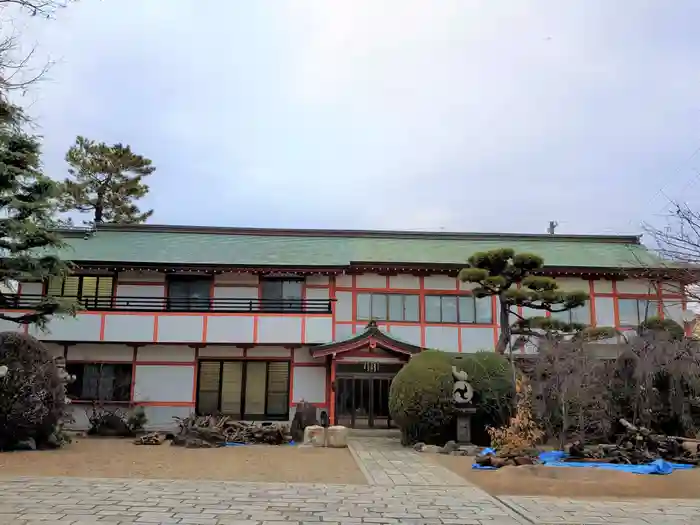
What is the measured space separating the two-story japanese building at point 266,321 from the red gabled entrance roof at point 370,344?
4cm

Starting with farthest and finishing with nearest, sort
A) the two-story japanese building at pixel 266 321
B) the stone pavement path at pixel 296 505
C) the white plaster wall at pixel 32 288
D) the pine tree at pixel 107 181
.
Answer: the pine tree at pixel 107 181 < the white plaster wall at pixel 32 288 < the two-story japanese building at pixel 266 321 < the stone pavement path at pixel 296 505

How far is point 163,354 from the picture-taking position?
21281 mm

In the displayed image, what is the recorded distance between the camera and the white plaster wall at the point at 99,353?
21172 millimetres

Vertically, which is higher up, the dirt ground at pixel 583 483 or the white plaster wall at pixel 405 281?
the white plaster wall at pixel 405 281

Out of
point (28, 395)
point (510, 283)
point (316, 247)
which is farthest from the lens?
point (316, 247)

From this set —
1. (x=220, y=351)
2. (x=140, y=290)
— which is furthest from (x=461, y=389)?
(x=140, y=290)

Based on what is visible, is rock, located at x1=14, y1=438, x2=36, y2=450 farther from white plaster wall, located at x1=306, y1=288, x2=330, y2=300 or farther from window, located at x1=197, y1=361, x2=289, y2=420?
white plaster wall, located at x1=306, y1=288, x2=330, y2=300

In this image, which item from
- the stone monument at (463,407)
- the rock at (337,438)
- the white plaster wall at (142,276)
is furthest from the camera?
the white plaster wall at (142,276)

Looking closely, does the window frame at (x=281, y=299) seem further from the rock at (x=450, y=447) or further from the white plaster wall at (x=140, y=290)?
the rock at (x=450, y=447)

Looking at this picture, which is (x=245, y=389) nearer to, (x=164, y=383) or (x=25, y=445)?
(x=164, y=383)

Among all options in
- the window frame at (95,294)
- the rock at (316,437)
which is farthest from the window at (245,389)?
the rock at (316,437)

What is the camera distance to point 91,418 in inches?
772

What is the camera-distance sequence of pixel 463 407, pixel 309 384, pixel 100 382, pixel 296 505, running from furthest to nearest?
1. pixel 309 384
2. pixel 100 382
3. pixel 463 407
4. pixel 296 505

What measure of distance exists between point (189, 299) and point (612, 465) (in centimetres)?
1460
